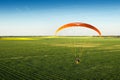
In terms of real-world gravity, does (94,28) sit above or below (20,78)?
above

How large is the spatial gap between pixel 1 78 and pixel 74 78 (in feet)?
17.1

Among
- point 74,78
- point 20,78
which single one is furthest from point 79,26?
point 20,78

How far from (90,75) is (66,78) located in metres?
2.34

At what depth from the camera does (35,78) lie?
47.3 ft

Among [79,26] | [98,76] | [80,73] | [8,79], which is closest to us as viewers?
[8,79]

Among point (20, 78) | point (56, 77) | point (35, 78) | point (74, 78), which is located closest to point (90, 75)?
point (74, 78)

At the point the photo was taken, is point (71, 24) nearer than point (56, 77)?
No

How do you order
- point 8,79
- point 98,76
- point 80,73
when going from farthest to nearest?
point 80,73 → point 98,76 → point 8,79

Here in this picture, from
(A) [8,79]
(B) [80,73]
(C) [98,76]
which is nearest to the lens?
(A) [8,79]

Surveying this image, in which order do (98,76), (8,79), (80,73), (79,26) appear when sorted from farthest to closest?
1. (79,26)
2. (80,73)
3. (98,76)
4. (8,79)

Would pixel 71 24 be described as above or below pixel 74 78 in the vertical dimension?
above

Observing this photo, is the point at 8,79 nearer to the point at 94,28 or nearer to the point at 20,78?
the point at 20,78

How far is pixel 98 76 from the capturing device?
1561cm

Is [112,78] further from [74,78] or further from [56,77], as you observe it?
[56,77]
